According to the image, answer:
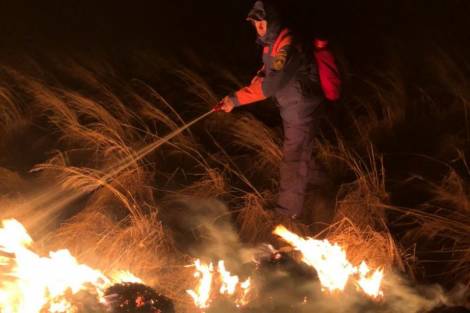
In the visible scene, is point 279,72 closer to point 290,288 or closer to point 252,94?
point 252,94

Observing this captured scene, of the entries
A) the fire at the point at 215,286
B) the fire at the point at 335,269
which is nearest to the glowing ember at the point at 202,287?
the fire at the point at 215,286

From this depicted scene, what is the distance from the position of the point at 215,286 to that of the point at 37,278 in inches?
46.1

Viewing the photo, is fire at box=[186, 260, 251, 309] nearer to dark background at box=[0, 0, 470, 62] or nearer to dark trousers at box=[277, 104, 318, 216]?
→ dark trousers at box=[277, 104, 318, 216]

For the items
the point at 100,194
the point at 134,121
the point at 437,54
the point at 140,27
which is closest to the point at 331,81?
the point at 100,194

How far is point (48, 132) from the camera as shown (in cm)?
606

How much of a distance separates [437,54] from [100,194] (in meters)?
5.50

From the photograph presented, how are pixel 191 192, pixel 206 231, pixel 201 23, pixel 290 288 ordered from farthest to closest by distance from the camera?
pixel 201 23, pixel 191 192, pixel 206 231, pixel 290 288

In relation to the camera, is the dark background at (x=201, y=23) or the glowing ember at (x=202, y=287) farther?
the dark background at (x=201, y=23)

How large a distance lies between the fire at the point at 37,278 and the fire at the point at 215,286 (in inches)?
17.6

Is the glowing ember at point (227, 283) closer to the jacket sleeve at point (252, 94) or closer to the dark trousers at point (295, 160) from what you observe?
the dark trousers at point (295, 160)

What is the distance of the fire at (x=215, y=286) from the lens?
3.83 metres

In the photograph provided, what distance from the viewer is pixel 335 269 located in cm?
395

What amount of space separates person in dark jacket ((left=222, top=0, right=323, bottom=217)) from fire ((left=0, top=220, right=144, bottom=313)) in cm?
163

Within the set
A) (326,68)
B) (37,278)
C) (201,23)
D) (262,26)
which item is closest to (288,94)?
(326,68)
